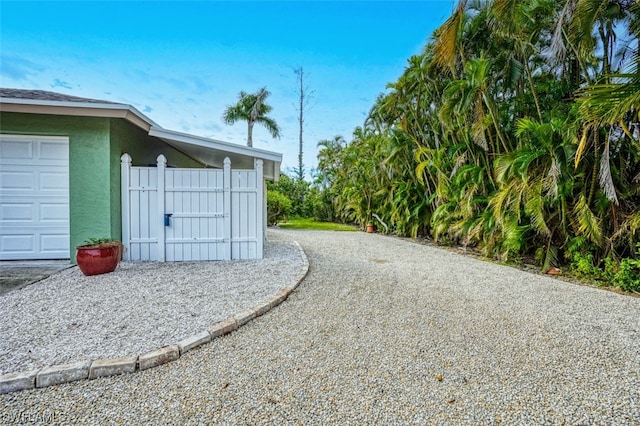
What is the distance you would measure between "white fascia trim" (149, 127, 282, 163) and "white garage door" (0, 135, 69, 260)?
1.62 meters

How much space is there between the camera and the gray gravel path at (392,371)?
1881 mm

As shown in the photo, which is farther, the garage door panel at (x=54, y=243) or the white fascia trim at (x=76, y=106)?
the garage door panel at (x=54, y=243)

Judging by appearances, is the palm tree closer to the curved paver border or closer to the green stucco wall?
the green stucco wall

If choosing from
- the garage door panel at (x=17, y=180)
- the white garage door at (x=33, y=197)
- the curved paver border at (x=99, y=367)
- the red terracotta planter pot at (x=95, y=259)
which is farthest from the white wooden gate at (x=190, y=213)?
the curved paver border at (x=99, y=367)

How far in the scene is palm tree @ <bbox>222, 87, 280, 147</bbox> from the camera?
20188 mm

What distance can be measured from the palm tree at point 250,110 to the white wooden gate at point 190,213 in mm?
15709

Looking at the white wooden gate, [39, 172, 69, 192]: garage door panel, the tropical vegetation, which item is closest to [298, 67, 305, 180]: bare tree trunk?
the tropical vegetation

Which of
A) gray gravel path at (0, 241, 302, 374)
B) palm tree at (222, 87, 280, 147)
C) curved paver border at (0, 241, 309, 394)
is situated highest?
palm tree at (222, 87, 280, 147)

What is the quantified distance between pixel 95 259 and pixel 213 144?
9.33 ft

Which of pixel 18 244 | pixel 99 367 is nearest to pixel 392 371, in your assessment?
pixel 99 367

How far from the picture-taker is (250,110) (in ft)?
66.4

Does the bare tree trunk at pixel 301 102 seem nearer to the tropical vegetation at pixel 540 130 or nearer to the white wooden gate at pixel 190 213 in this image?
the tropical vegetation at pixel 540 130

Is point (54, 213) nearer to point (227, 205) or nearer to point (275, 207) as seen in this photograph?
point (227, 205)

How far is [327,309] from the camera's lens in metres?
3.63
